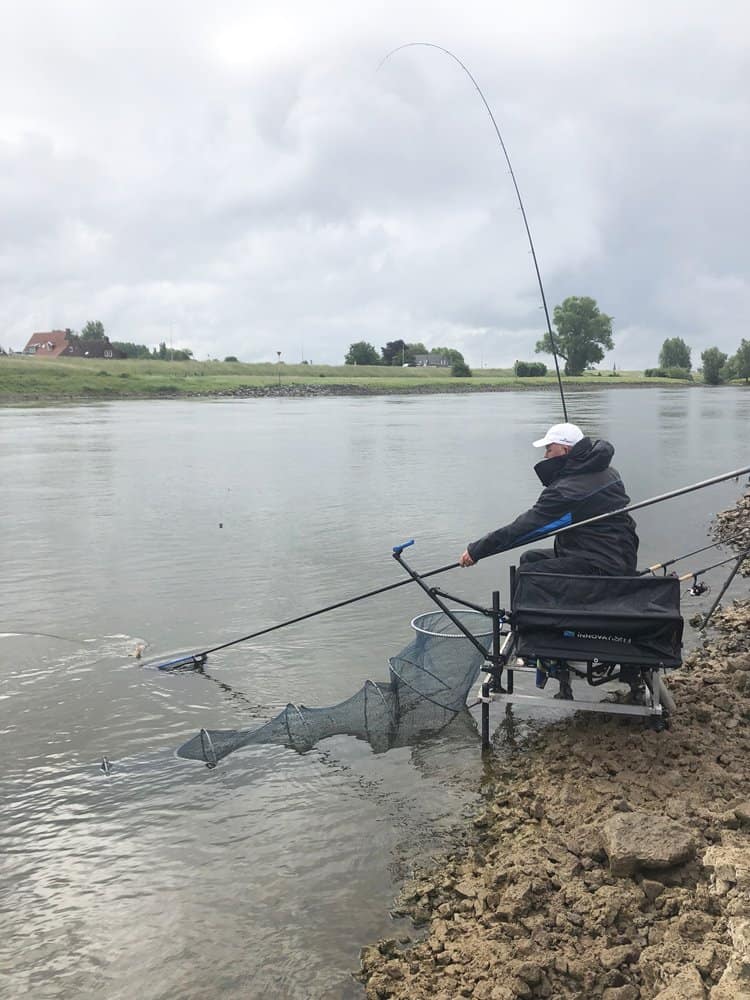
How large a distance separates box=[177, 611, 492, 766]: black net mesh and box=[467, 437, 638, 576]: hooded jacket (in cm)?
113

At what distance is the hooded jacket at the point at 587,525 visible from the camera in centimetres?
609

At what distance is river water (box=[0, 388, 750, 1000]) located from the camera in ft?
15.3

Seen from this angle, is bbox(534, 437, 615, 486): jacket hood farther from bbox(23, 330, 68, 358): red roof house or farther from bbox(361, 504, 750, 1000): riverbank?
→ bbox(23, 330, 68, 358): red roof house

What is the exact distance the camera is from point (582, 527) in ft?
20.2

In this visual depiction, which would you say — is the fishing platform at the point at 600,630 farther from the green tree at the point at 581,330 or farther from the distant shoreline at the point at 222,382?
the green tree at the point at 581,330

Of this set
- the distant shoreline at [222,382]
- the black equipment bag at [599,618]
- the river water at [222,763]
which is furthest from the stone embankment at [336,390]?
the black equipment bag at [599,618]

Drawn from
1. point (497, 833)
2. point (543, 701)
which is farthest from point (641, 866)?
point (543, 701)

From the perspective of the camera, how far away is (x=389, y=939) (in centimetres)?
447

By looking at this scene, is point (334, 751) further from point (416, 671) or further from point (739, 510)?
point (739, 510)

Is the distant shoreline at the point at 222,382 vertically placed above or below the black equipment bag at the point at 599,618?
above

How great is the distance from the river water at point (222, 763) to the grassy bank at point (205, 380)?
244 feet

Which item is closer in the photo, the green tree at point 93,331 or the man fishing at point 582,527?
the man fishing at point 582,527

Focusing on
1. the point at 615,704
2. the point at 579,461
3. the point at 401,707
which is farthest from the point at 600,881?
the point at 579,461

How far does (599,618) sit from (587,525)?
35.0 inches
